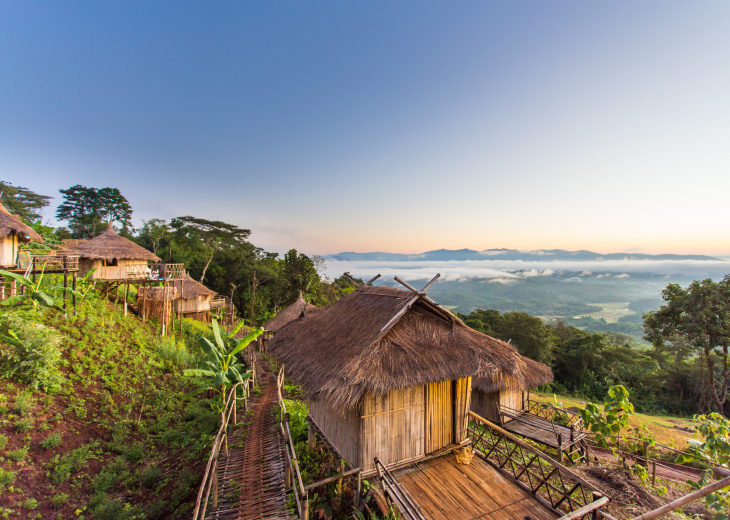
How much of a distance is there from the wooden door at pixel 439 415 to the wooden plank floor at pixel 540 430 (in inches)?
233

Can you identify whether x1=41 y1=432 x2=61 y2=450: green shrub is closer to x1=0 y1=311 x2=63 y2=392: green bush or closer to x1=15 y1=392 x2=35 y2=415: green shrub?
x1=15 y1=392 x2=35 y2=415: green shrub

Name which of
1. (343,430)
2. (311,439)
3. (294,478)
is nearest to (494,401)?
(311,439)

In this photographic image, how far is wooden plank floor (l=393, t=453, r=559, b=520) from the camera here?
508 cm

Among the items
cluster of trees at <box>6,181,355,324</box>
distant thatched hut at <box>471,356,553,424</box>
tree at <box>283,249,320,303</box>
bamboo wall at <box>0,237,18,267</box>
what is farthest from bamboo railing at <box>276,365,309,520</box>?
cluster of trees at <box>6,181,355,324</box>

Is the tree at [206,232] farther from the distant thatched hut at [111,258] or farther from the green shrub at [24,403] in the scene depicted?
the green shrub at [24,403]

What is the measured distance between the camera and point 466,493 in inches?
219

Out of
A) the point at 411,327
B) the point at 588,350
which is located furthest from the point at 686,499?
the point at 588,350

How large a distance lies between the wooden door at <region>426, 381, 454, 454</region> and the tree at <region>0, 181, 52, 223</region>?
41.6m

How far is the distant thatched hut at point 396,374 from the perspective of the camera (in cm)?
563

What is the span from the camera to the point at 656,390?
2216 cm

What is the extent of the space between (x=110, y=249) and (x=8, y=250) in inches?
156

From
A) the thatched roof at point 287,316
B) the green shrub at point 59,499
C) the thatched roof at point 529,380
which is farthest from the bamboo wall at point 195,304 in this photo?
the thatched roof at point 529,380

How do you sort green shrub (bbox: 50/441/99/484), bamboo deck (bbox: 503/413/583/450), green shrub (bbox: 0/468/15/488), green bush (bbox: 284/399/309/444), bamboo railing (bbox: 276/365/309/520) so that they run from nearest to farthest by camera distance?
bamboo railing (bbox: 276/365/309/520) < green shrub (bbox: 0/468/15/488) < green shrub (bbox: 50/441/99/484) < green bush (bbox: 284/399/309/444) < bamboo deck (bbox: 503/413/583/450)

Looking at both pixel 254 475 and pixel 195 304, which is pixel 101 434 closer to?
pixel 254 475
